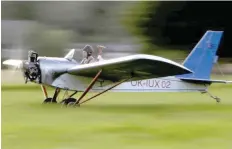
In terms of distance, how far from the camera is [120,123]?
7.80 meters

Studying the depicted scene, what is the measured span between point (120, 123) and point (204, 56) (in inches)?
145

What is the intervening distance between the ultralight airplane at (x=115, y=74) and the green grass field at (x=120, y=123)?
0.32 metres

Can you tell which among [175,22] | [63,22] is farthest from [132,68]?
[175,22]

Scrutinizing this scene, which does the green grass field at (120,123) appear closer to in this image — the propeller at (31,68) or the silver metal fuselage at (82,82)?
the silver metal fuselage at (82,82)

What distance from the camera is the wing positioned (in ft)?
29.4

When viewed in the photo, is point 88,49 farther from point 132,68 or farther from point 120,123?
point 120,123

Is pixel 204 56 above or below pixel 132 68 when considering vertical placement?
above

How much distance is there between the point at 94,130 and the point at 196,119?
1.88 meters

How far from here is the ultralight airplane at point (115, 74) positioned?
9.76 m

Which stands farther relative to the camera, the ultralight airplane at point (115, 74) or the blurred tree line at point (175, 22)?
the blurred tree line at point (175, 22)

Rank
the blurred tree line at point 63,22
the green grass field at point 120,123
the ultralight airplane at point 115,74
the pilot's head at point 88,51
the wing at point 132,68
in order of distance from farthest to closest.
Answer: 1. the blurred tree line at point 63,22
2. the pilot's head at point 88,51
3. the ultralight airplane at point 115,74
4. the wing at point 132,68
5. the green grass field at point 120,123

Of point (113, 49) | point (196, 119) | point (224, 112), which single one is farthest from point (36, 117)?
point (113, 49)

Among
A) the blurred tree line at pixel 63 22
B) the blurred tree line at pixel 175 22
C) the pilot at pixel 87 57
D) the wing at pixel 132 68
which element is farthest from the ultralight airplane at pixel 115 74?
the blurred tree line at pixel 175 22

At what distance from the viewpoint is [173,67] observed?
9180 mm
